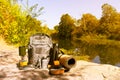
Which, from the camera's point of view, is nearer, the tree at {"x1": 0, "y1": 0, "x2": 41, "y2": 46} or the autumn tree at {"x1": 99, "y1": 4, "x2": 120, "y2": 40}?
the tree at {"x1": 0, "y1": 0, "x2": 41, "y2": 46}

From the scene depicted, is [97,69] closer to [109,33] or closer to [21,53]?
[21,53]

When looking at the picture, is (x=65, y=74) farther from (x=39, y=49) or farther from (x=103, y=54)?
(x=103, y=54)

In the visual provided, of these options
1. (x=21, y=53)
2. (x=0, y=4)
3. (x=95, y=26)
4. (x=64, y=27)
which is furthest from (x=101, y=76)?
(x=64, y=27)

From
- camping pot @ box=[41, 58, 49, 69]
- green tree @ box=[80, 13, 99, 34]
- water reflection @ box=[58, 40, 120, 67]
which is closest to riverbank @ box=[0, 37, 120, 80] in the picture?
camping pot @ box=[41, 58, 49, 69]

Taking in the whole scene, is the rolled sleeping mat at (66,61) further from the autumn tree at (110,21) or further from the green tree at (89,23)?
the green tree at (89,23)

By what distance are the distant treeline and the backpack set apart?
10590 millimetres

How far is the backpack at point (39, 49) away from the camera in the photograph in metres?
12.6

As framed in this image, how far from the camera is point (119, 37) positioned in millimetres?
57688

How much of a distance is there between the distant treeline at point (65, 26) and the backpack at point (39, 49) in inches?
417

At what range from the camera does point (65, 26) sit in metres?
77.1

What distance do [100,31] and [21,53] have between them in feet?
179

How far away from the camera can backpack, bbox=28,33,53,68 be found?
1256 centimetres

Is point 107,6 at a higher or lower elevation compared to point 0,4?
Result: higher

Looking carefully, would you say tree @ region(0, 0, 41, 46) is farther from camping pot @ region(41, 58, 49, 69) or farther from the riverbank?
the riverbank
